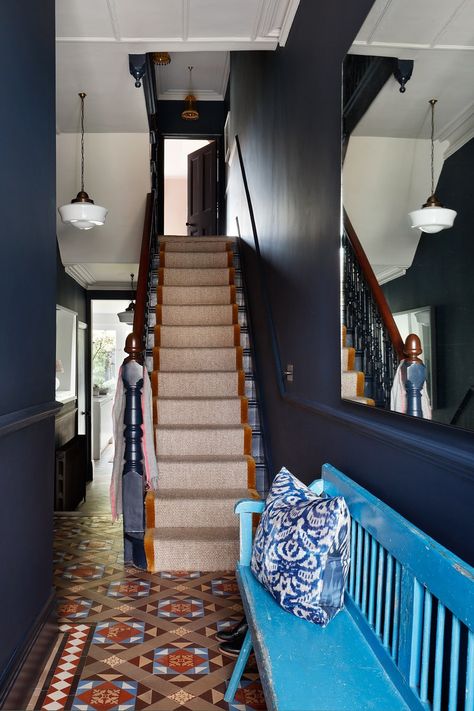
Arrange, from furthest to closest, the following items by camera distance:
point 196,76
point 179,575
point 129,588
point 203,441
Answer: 1. point 196,76
2. point 203,441
3. point 179,575
4. point 129,588

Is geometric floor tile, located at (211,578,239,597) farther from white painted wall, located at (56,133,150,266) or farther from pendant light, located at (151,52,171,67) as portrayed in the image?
pendant light, located at (151,52,171,67)

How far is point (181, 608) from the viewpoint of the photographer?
3039mm

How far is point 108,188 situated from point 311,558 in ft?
18.0

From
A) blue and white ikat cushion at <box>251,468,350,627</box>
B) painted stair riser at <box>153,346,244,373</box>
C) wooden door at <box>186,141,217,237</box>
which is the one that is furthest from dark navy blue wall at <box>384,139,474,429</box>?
wooden door at <box>186,141,217,237</box>

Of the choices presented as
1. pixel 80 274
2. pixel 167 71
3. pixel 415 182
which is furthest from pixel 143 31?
pixel 167 71

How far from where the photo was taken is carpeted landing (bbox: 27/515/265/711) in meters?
2.25

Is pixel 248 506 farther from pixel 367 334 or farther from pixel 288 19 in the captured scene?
pixel 288 19

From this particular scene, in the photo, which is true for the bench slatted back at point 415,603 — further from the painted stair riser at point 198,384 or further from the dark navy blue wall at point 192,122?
the dark navy blue wall at point 192,122

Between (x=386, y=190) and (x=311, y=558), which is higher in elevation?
(x=386, y=190)

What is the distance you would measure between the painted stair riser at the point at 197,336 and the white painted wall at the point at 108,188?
1.70 meters

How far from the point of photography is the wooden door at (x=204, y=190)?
30.1 feet

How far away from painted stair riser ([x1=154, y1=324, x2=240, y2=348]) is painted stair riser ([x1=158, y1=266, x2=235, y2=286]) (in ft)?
2.88

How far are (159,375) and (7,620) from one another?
2804mm

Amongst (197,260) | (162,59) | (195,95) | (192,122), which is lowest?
(197,260)
